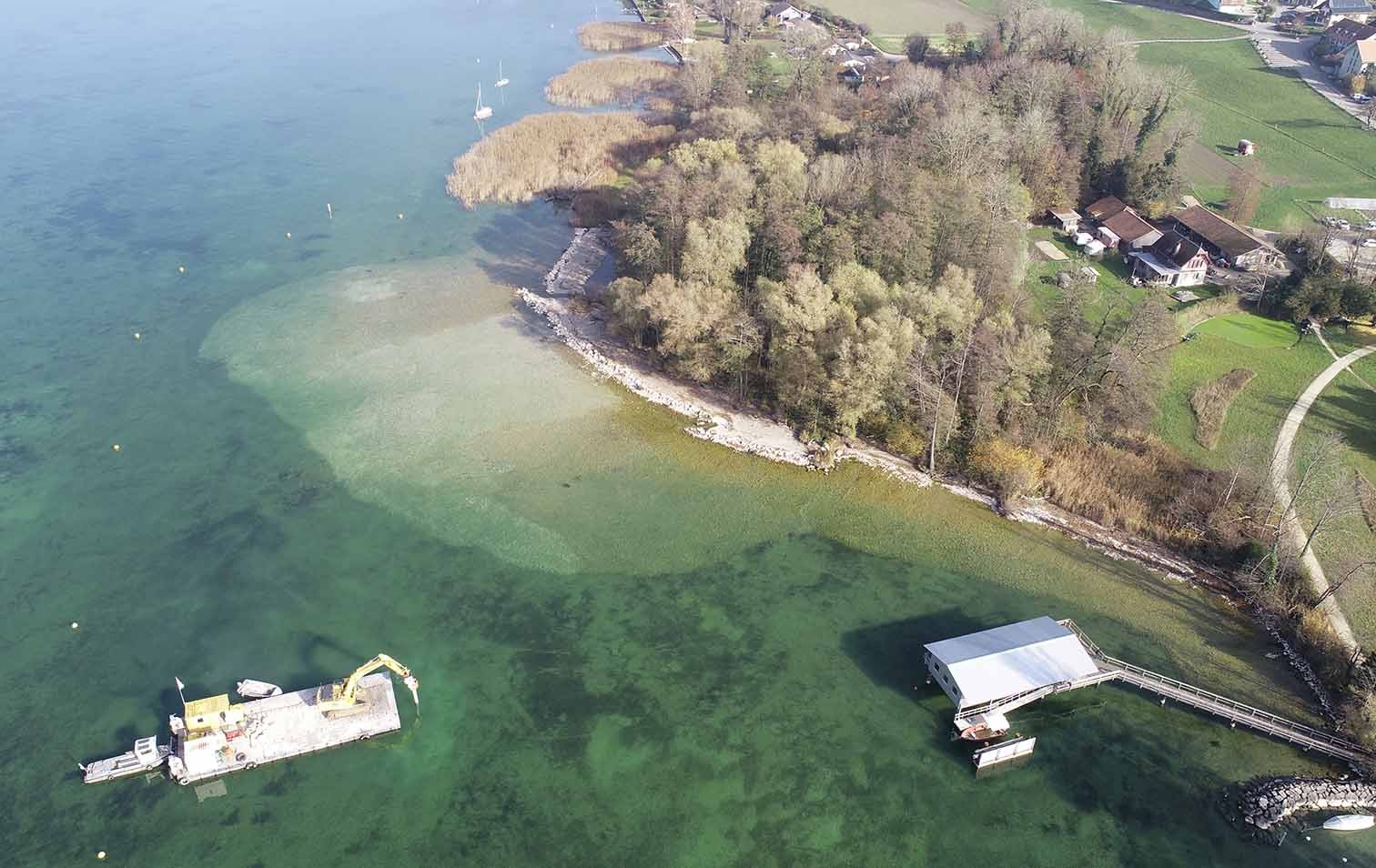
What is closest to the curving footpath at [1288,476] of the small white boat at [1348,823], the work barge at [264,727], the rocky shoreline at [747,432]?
the rocky shoreline at [747,432]

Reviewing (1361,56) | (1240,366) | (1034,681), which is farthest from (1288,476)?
(1361,56)

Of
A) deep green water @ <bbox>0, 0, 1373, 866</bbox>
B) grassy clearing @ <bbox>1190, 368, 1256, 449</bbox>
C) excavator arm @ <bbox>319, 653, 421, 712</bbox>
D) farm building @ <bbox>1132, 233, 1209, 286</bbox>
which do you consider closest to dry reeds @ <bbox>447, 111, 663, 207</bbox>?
deep green water @ <bbox>0, 0, 1373, 866</bbox>

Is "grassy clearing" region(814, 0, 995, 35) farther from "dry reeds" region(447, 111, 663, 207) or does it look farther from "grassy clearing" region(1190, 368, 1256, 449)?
"grassy clearing" region(1190, 368, 1256, 449)

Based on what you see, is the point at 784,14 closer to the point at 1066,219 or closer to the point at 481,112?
the point at 481,112

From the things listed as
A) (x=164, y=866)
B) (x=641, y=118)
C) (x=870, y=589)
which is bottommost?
(x=164, y=866)

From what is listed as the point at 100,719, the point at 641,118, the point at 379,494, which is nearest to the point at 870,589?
the point at 379,494

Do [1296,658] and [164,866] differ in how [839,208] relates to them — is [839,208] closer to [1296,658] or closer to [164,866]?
[1296,658]
